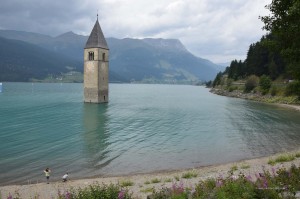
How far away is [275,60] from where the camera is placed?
342 ft

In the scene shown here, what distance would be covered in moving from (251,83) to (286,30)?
94286 millimetres

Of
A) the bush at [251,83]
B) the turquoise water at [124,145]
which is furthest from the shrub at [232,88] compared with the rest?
the turquoise water at [124,145]

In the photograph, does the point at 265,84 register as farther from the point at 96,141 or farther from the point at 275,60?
the point at 96,141

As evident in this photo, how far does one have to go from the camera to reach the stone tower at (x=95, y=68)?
78750 millimetres

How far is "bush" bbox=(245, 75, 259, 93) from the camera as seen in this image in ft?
347

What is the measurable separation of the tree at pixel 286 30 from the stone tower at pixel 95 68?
63.0 meters

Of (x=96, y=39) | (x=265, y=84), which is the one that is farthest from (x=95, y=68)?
(x=265, y=84)

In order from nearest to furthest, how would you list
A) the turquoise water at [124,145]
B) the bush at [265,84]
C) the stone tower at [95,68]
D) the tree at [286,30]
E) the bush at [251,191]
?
the bush at [251,191]
the tree at [286,30]
the turquoise water at [124,145]
the stone tower at [95,68]
the bush at [265,84]

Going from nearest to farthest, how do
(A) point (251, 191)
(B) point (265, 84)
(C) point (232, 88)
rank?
(A) point (251, 191) → (B) point (265, 84) → (C) point (232, 88)

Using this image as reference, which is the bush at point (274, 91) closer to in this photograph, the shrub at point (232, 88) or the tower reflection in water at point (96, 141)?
the shrub at point (232, 88)

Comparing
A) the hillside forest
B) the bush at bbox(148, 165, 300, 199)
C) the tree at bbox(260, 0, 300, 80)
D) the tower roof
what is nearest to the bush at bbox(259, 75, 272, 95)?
the hillside forest

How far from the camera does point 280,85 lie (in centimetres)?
9306

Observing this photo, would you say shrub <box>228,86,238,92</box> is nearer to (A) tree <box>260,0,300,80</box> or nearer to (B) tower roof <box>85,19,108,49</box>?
(B) tower roof <box>85,19,108,49</box>

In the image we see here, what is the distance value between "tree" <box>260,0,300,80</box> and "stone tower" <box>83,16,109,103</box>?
63.0 meters
